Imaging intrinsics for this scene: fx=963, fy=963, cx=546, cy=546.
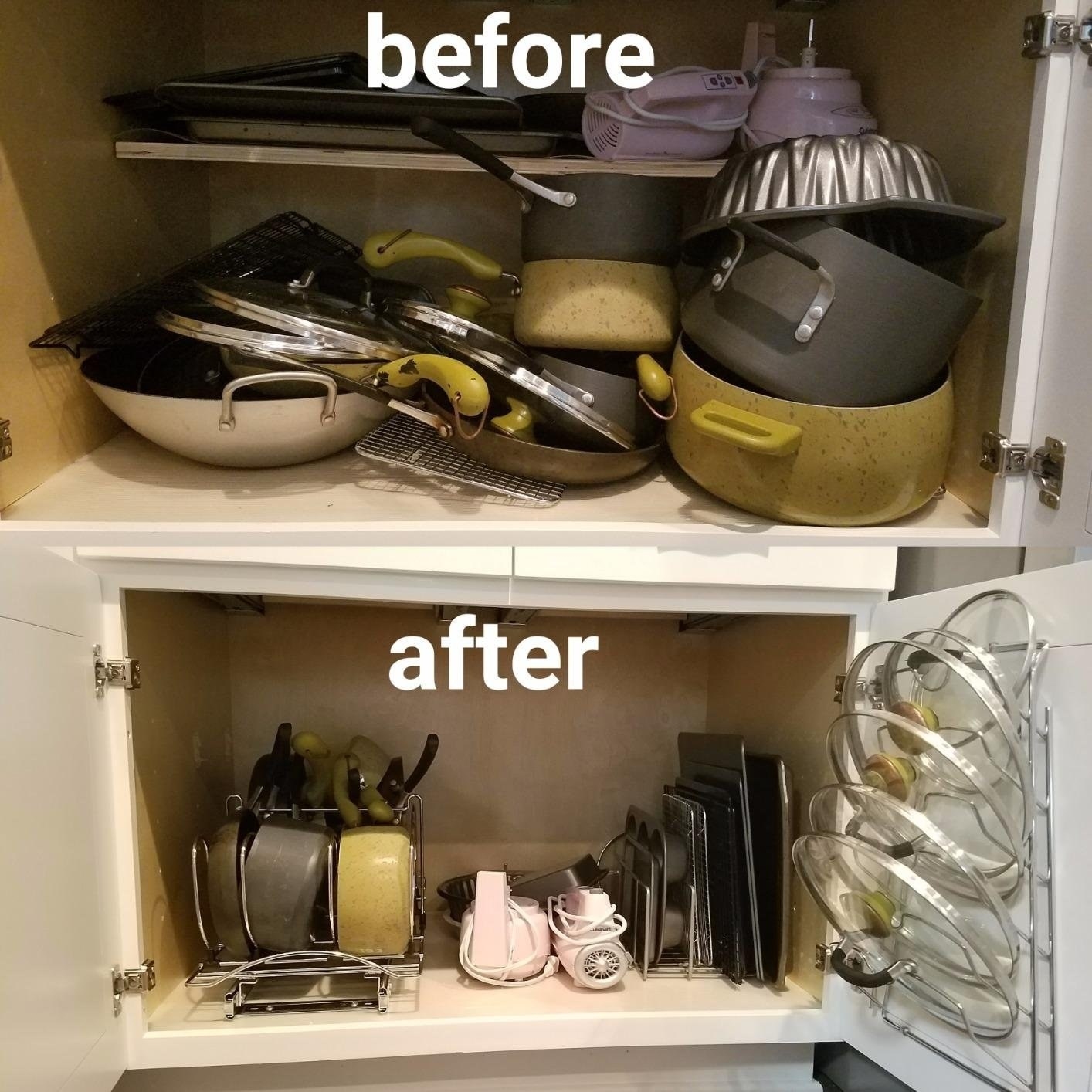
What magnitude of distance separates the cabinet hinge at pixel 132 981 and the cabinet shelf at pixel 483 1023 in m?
0.05

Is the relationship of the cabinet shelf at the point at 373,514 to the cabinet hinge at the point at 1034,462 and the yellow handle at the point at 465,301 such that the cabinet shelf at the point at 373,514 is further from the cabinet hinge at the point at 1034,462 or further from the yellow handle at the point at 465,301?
the yellow handle at the point at 465,301

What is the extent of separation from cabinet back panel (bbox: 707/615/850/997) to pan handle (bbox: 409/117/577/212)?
530 mm

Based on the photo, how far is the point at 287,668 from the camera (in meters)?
1.40

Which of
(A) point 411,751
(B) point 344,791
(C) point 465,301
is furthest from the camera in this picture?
(A) point 411,751

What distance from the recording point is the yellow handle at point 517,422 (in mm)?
957

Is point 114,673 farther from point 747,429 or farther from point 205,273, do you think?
point 747,429

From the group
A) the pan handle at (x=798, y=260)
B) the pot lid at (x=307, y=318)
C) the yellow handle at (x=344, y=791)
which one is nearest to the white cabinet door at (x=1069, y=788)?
the pan handle at (x=798, y=260)

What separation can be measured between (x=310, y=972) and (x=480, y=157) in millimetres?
858

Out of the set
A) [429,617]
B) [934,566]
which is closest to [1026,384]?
[934,566]

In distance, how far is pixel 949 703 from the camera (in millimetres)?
786

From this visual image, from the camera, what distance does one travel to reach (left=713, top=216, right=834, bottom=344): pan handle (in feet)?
2.63

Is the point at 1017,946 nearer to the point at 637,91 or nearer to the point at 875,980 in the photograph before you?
the point at 875,980

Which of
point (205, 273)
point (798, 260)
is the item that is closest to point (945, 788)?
point (798, 260)

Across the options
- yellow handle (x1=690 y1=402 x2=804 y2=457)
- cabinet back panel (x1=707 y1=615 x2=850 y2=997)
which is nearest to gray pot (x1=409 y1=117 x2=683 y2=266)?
yellow handle (x1=690 y1=402 x2=804 y2=457)
